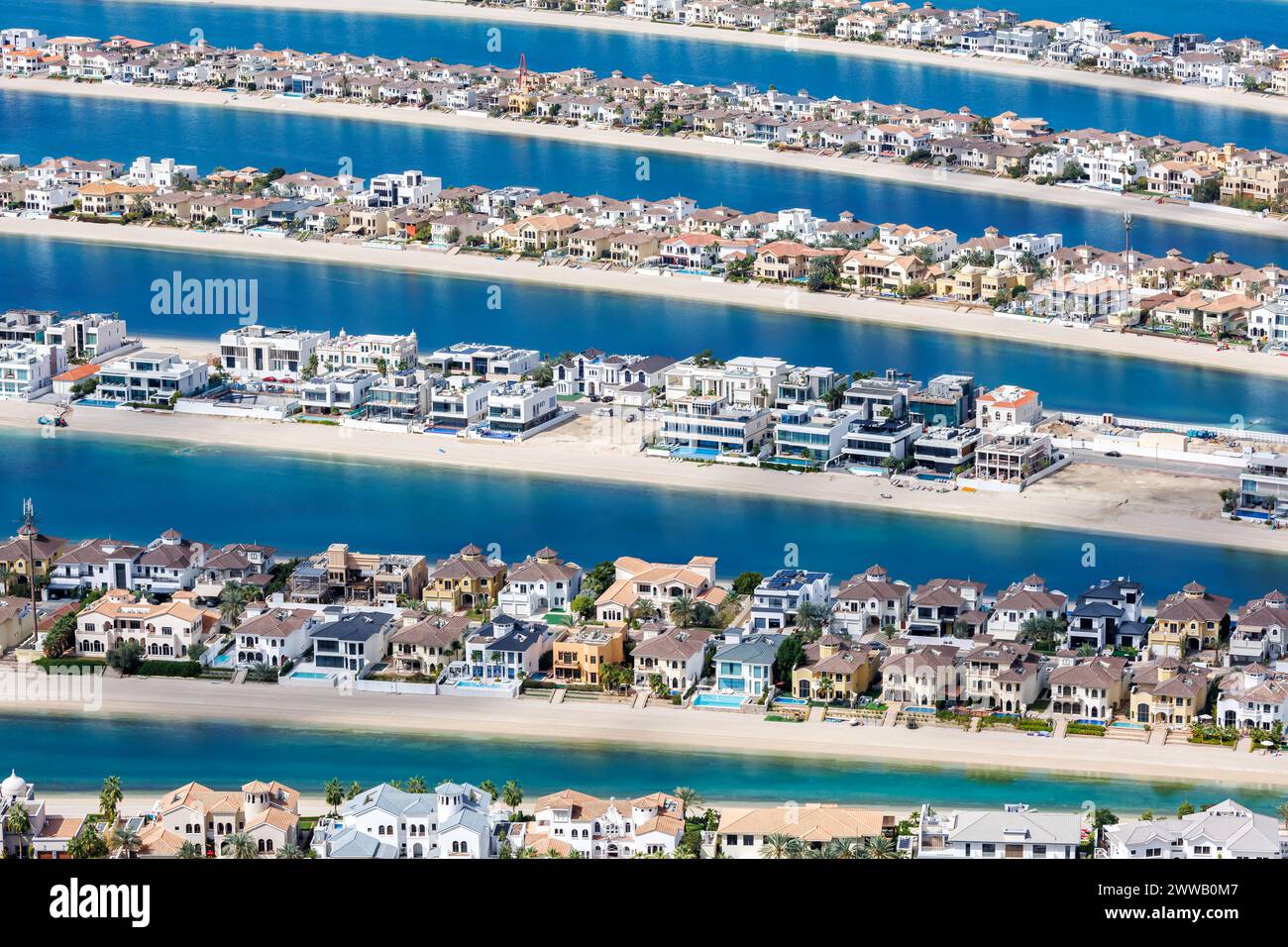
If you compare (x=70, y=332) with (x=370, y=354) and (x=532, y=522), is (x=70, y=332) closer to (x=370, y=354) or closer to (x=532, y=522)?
(x=370, y=354)

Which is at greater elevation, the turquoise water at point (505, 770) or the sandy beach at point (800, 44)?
the sandy beach at point (800, 44)

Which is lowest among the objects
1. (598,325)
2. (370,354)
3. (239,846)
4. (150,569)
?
(598,325)

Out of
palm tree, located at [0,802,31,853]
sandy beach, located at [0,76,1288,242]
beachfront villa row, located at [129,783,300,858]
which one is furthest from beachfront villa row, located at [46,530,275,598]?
sandy beach, located at [0,76,1288,242]

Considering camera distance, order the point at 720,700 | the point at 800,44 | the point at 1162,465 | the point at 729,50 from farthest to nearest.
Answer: the point at 800,44, the point at 729,50, the point at 1162,465, the point at 720,700

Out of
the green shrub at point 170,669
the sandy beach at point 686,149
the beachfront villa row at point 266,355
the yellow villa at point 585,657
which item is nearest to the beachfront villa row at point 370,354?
the beachfront villa row at point 266,355

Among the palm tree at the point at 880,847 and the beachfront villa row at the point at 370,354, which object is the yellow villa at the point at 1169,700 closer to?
the palm tree at the point at 880,847

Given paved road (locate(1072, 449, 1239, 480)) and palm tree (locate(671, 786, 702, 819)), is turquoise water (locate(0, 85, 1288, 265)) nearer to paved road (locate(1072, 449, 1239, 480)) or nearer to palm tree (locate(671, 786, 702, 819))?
paved road (locate(1072, 449, 1239, 480))

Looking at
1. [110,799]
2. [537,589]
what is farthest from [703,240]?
[110,799]
